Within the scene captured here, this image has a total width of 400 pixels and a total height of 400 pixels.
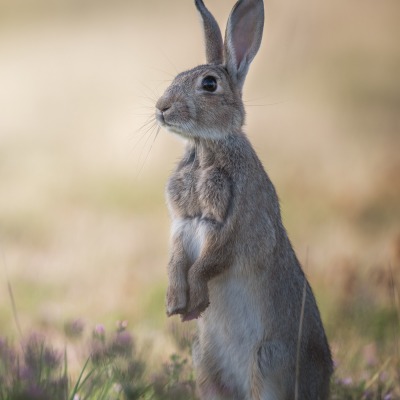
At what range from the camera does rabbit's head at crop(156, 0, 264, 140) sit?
560 centimetres

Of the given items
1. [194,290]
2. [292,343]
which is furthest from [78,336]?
[292,343]

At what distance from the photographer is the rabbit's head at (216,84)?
560 centimetres

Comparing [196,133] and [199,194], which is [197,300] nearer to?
[199,194]

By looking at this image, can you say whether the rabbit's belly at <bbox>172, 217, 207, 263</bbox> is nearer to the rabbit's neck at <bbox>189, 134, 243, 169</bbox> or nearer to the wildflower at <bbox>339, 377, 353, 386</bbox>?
the rabbit's neck at <bbox>189, 134, 243, 169</bbox>

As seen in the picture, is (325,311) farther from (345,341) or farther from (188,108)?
(188,108)

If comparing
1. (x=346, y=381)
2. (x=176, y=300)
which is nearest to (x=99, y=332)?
(x=176, y=300)

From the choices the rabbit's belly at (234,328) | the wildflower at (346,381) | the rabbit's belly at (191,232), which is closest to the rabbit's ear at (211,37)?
the rabbit's belly at (191,232)

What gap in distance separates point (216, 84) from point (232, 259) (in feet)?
3.15

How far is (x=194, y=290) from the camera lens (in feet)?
18.0

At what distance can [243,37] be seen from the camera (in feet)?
19.5

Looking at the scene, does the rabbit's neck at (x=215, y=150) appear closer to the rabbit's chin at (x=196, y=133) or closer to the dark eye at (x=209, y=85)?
the rabbit's chin at (x=196, y=133)

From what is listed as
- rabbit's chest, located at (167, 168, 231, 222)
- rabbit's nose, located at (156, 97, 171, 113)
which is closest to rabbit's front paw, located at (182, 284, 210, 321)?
rabbit's chest, located at (167, 168, 231, 222)

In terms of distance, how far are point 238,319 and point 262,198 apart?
66cm

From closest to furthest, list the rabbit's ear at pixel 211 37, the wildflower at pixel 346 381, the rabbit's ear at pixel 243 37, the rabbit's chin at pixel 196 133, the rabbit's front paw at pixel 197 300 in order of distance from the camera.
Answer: the rabbit's front paw at pixel 197 300 → the rabbit's chin at pixel 196 133 → the rabbit's ear at pixel 243 37 → the rabbit's ear at pixel 211 37 → the wildflower at pixel 346 381
